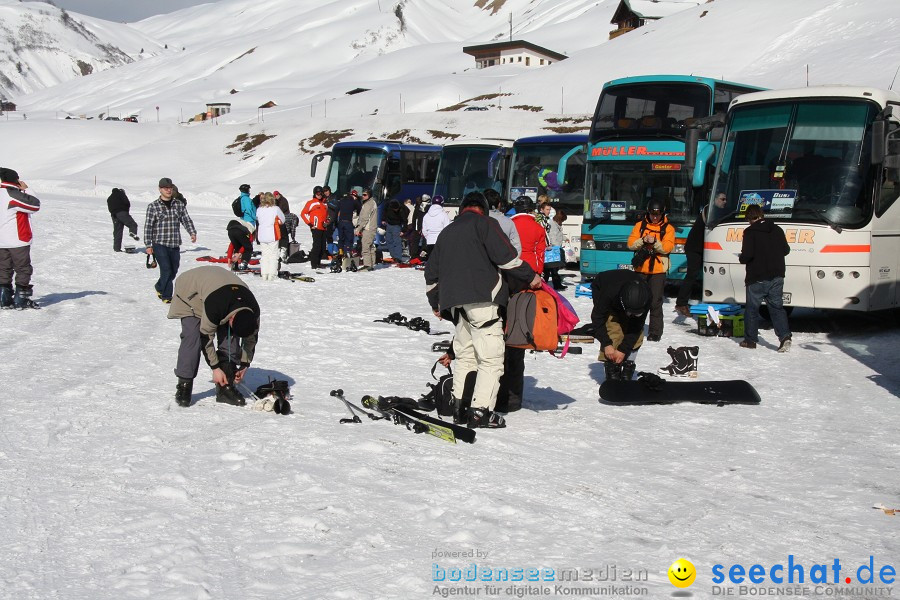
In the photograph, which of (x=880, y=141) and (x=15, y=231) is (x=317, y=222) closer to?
(x=15, y=231)

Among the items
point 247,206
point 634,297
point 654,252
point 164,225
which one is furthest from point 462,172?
point 634,297

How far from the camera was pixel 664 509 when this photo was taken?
5738mm

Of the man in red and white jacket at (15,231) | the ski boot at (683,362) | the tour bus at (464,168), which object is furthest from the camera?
the tour bus at (464,168)

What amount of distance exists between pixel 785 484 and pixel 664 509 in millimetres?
1161

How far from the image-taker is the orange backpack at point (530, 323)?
24.1ft

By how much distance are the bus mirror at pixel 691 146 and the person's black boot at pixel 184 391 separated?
8.83 meters

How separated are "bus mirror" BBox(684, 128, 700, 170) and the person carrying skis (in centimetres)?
844

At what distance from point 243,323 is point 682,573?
4.05 metres

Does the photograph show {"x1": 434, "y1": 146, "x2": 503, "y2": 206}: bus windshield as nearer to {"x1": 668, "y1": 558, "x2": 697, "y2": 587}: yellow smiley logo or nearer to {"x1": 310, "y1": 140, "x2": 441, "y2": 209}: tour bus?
{"x1": 310, "y1": 140, "x2": 441, "y2": 209}: tour bus

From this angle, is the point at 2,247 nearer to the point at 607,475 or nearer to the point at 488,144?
the point at 607,475

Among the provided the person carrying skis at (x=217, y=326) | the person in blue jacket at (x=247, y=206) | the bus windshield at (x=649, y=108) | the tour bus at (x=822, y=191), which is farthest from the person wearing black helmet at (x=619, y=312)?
the person in blue jacket at (x=247, y=206)

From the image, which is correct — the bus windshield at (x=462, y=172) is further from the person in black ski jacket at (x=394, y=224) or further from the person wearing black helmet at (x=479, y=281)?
the person wearing black helmet at (x=479, y=281)

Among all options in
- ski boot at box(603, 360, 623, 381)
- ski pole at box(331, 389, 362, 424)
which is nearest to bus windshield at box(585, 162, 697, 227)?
ski boot at box(603, 360, 623, 381)

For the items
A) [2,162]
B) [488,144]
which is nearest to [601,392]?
[488,144]
